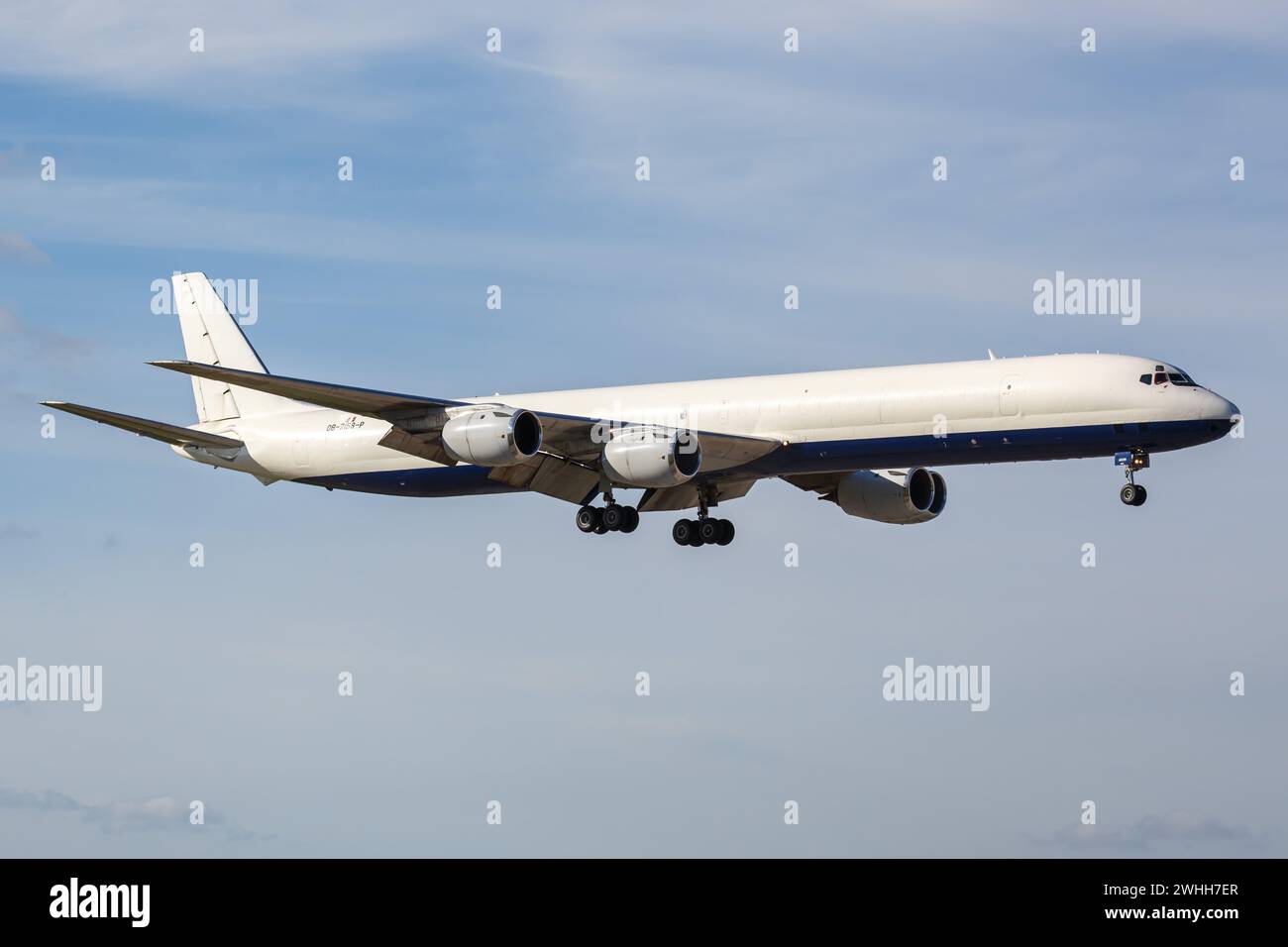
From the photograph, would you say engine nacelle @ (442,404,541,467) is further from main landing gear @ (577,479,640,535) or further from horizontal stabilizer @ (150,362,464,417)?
main landing gear @ (577,479,640,535)

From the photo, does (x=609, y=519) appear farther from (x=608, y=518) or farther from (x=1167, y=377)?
(x=1167, y=377)

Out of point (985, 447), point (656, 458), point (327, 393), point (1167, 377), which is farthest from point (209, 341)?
point (1167, 377)

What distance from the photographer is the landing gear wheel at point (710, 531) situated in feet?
216

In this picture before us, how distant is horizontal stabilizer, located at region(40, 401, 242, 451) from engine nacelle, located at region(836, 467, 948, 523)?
933 inches

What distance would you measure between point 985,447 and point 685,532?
44.6 feet

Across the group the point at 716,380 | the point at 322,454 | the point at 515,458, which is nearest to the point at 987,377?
the point at 716,380

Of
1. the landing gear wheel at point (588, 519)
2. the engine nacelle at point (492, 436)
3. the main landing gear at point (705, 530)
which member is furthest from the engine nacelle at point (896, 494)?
the engine nacelle at point (492, 436)

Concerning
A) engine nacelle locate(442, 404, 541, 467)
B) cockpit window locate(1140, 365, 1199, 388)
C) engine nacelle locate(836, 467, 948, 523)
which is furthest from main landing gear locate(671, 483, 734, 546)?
cockpit window locate(1140, 365, 1199, 388)

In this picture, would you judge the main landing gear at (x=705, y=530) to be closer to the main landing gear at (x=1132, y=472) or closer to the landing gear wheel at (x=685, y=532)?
the landing gear wheel at (x=685, y=532)

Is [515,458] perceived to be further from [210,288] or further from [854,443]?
[210,288]

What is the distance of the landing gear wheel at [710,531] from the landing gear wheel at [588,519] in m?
4.50

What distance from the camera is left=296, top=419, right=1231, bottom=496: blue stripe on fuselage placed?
54906mm

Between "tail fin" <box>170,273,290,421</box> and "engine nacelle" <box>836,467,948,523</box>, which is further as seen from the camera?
"tail fin" <box>170,273,290,421</box>
